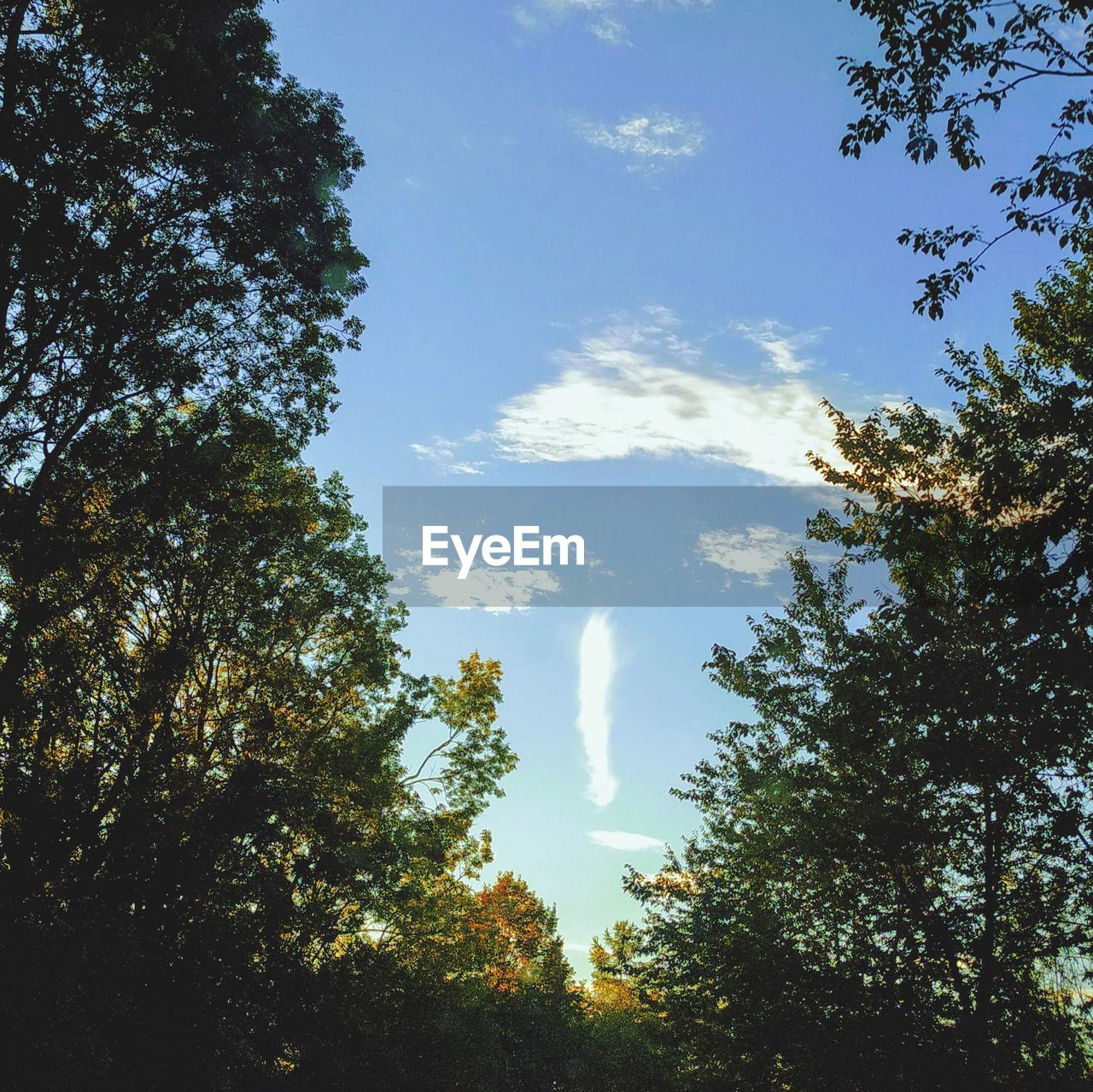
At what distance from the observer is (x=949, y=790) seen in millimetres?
13383

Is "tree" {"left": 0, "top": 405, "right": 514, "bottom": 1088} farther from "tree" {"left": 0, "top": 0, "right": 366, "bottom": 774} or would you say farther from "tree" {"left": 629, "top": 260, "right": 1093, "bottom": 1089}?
"tree" {"left": 629, "top": 260, "right": 1093, "bottom": 1089}

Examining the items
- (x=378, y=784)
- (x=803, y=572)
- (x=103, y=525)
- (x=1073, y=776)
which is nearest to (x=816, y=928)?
(x=1073, y=776)

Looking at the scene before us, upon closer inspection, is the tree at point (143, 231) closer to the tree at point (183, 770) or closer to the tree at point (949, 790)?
the tree at point (183, 770)

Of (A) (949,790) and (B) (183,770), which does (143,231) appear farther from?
(A) (949,790)

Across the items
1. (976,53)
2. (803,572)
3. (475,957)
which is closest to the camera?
(976,53)

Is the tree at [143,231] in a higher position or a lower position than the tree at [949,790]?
higher

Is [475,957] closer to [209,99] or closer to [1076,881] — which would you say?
[1076,881]

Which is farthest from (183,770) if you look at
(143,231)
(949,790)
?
(949,790)

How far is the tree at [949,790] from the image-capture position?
10680mm

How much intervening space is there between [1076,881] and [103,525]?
16667 millimetres

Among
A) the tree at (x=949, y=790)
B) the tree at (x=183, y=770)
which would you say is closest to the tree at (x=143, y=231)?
the tree at (x=183, y=770)

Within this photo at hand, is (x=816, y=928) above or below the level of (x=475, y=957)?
above

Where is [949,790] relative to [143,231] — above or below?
below

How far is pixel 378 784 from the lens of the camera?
18844 millimetres
